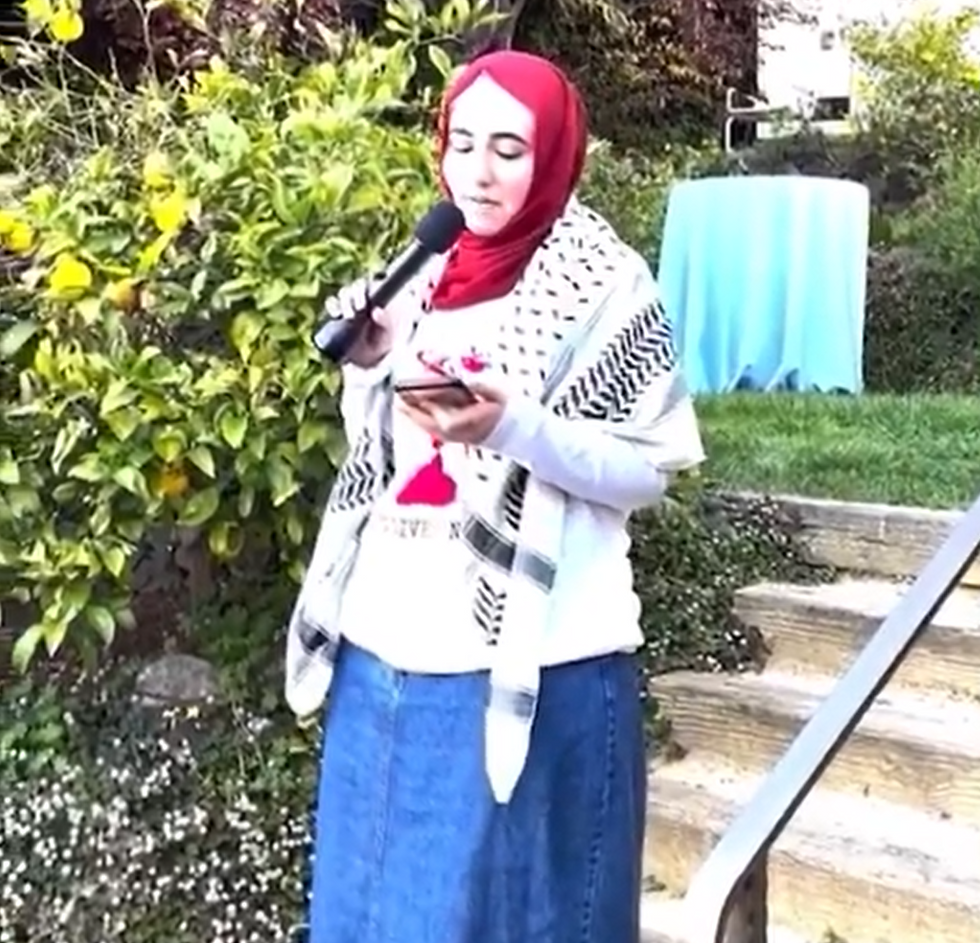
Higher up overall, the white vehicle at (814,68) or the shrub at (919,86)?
the shrub at (919,86)

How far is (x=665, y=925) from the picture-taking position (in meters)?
3.69

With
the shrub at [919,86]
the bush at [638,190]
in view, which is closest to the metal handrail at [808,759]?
the bush at [638,190]

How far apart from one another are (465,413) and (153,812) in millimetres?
1844

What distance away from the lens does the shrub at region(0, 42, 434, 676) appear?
10.9 feet

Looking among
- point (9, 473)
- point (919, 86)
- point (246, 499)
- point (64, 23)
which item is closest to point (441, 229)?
point (246, 499)

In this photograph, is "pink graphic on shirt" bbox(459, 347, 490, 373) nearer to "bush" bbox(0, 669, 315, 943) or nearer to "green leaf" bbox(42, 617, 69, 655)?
"green leaf" bbox(42, 617, 69, 655)

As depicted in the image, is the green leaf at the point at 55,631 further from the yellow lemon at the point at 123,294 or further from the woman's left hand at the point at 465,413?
the woman's left hand at the point at 465,413

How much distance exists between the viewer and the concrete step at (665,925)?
3.64 metres

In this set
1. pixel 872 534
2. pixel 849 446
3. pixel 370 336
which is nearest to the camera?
pixel 370 336

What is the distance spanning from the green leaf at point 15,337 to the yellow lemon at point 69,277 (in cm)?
14

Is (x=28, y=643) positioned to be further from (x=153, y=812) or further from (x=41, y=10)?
(x=41, y=10)

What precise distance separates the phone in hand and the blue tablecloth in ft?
17.7

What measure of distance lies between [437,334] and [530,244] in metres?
0.15

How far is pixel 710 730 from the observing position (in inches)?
164
